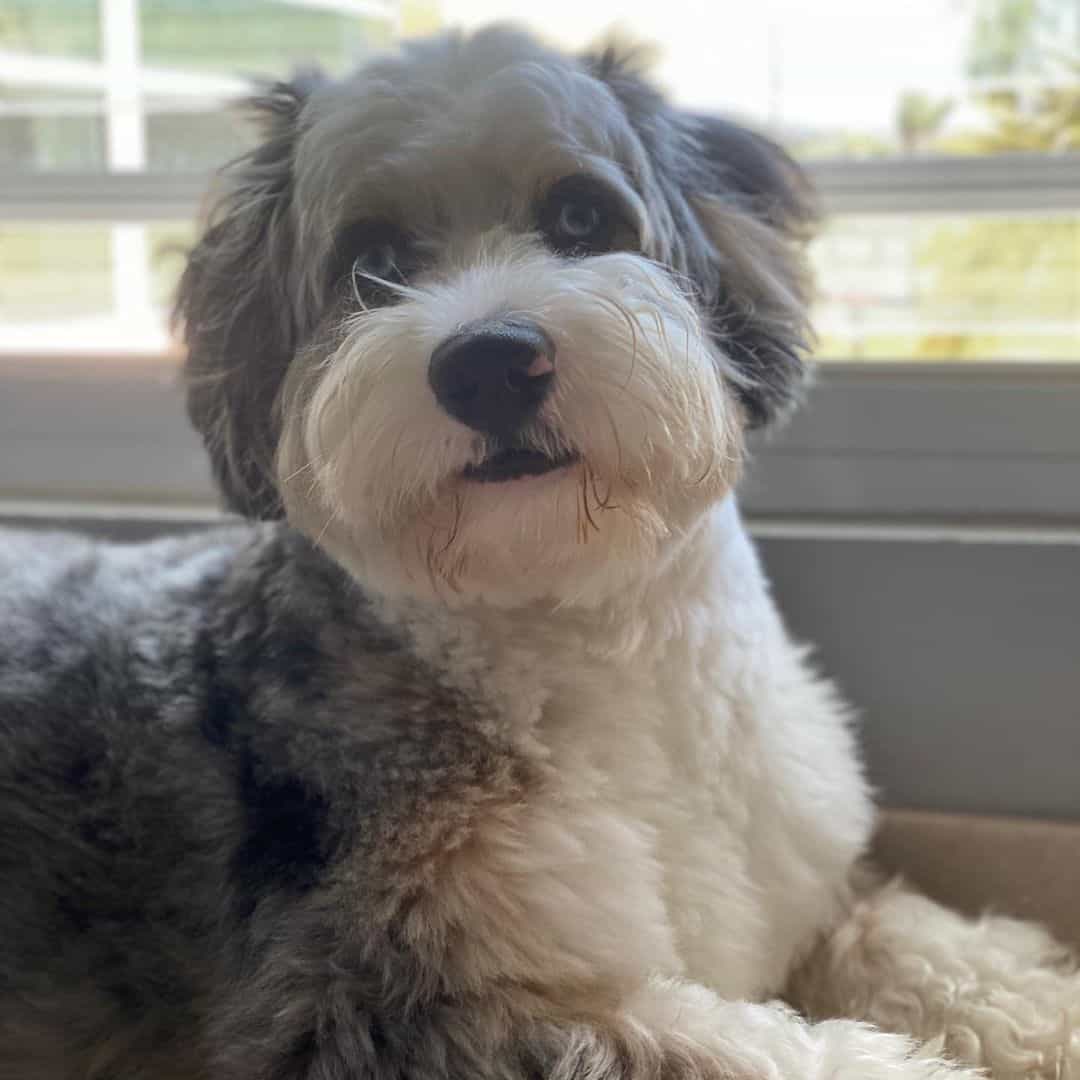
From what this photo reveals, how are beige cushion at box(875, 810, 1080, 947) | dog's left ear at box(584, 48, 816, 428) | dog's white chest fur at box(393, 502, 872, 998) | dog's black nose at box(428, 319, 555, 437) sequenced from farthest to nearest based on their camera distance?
beige cushion at box(875, 810, 1080, 947)
dog's left ear at box(584, 48, 816, 428)
dog's white chest fur at box(393, 502, 872, 998)
dog's black nose at box(428, 319, 555, 437)

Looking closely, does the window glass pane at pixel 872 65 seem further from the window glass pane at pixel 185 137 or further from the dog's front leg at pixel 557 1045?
the dog's front leg at pixel 557 1045

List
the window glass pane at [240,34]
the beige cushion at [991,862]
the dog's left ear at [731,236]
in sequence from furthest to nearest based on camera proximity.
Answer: the window glass pane at [240,34]
the beige cushion at [991,862]
the dog's left ear at [731,236]

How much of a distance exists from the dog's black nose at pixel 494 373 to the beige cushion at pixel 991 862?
2.63 ft

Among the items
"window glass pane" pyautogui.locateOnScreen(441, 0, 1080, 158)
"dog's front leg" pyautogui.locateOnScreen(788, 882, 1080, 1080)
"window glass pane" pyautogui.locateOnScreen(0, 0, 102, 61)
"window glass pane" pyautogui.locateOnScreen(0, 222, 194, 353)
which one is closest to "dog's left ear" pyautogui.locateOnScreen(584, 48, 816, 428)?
"window glass pane" pyautogui.locateOnScreen(441, 0, 1080, 158)

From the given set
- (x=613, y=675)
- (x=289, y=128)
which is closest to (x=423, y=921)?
(x=613, y=675)

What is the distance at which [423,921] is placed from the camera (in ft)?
3.21

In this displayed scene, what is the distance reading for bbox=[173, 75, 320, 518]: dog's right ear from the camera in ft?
3.79

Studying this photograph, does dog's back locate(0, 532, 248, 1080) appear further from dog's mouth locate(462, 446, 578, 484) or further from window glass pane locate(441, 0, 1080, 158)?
window glass pane locate(441, 0, 1080, 158)

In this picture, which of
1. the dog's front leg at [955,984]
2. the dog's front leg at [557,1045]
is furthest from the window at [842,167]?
the dog's front leg at [557,1045]

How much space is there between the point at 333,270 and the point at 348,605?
11.6 inches

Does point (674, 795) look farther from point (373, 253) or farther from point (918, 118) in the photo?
point (918, 118)

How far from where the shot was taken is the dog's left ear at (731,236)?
44.3 inches

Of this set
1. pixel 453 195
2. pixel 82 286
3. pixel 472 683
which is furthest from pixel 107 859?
pixel 82 286

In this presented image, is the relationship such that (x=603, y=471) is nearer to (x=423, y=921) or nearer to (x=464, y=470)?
(x=464, y=470)
